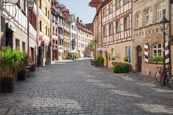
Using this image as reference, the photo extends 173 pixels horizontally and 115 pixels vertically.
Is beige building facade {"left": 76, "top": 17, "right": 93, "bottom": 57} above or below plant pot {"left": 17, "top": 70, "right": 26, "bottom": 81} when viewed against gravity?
above

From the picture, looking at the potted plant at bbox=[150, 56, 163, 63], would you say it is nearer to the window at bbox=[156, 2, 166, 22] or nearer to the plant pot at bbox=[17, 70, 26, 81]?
the window at bbox=[156, 2, 166, 22]

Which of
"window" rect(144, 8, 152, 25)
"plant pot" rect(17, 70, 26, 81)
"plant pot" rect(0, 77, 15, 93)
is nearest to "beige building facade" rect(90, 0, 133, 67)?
"window" rect(144, 8, 152, 25)

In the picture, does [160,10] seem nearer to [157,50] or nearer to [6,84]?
[157,50]

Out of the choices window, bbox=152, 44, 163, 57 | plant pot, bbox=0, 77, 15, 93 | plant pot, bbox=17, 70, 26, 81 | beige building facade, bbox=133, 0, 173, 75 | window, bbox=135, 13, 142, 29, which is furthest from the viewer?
window, bbox=135, 13, 142, 29

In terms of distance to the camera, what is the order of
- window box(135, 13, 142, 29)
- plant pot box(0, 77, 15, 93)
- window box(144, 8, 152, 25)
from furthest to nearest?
1. window box(135, 13, 142, 29)
2. window box(144, 8, 152, 25)
3. plant pot box(0, 77, 15, 93)

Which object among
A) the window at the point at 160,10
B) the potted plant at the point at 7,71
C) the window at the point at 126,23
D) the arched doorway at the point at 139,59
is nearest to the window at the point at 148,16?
the window at the point at 160,10

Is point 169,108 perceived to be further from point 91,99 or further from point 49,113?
point 49,113

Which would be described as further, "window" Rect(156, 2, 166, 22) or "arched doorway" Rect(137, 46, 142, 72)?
"arched doorway" Rect(137, 46, 142, 72)

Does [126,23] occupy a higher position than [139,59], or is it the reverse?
[126,23]

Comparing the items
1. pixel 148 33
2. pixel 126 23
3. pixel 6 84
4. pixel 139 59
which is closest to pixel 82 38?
pixel 126 23

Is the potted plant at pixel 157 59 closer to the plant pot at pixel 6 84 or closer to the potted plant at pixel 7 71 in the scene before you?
the potted plant at pixel 7 71

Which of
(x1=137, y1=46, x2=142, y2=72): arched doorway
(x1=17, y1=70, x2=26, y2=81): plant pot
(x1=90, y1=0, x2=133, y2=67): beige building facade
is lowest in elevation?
(x1=17, y1=70, x2=26, y2=81): plant pot

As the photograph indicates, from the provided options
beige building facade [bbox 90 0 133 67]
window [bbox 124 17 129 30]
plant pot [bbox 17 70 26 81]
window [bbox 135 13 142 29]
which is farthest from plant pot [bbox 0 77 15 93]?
window [bbox 124 17 129 30]

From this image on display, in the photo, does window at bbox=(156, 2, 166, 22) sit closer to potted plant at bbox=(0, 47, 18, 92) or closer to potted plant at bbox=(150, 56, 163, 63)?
potted plant at bbox=(150, 56, 163, 63)
